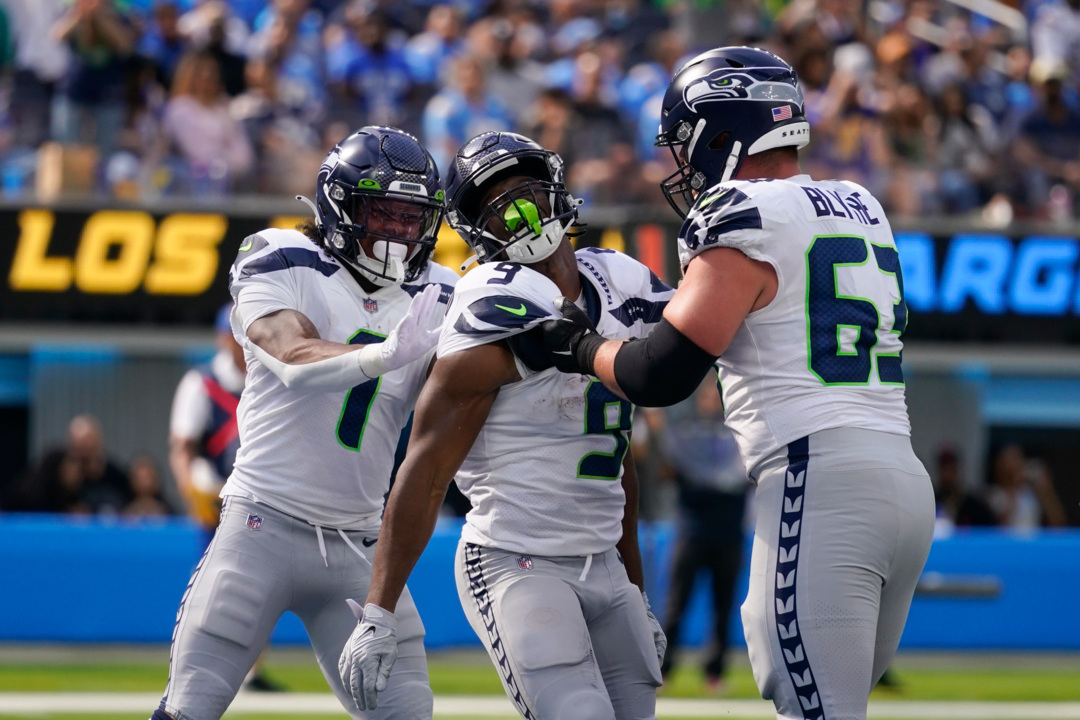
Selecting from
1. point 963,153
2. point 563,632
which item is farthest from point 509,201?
point 963,153

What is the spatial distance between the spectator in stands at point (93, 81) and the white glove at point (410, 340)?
7.74m

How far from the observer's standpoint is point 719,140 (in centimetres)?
376

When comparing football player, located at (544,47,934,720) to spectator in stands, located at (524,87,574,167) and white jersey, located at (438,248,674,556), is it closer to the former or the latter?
white jersey, located at (438,248,674,556)

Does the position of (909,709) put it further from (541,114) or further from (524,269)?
(541,114)

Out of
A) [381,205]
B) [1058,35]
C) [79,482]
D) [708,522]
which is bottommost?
[79,482]

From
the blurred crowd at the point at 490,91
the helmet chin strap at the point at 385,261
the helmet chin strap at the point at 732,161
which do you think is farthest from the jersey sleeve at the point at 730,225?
the blurred crowd at the point at 490,91

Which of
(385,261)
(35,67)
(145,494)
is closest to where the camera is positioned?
(385,261)

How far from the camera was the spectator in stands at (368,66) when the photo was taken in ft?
39.0

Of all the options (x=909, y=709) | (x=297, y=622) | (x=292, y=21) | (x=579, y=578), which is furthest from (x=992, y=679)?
(x=292, y=21)

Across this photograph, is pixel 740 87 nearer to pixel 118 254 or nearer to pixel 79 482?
pixel 79 482

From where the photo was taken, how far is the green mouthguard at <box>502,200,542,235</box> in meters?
3.77

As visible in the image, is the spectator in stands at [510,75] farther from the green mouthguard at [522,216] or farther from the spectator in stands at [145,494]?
the green mouthguard at [522,216]

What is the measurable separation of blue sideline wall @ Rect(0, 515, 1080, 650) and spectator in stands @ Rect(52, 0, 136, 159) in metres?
2.90

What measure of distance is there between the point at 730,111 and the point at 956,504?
8.45m
